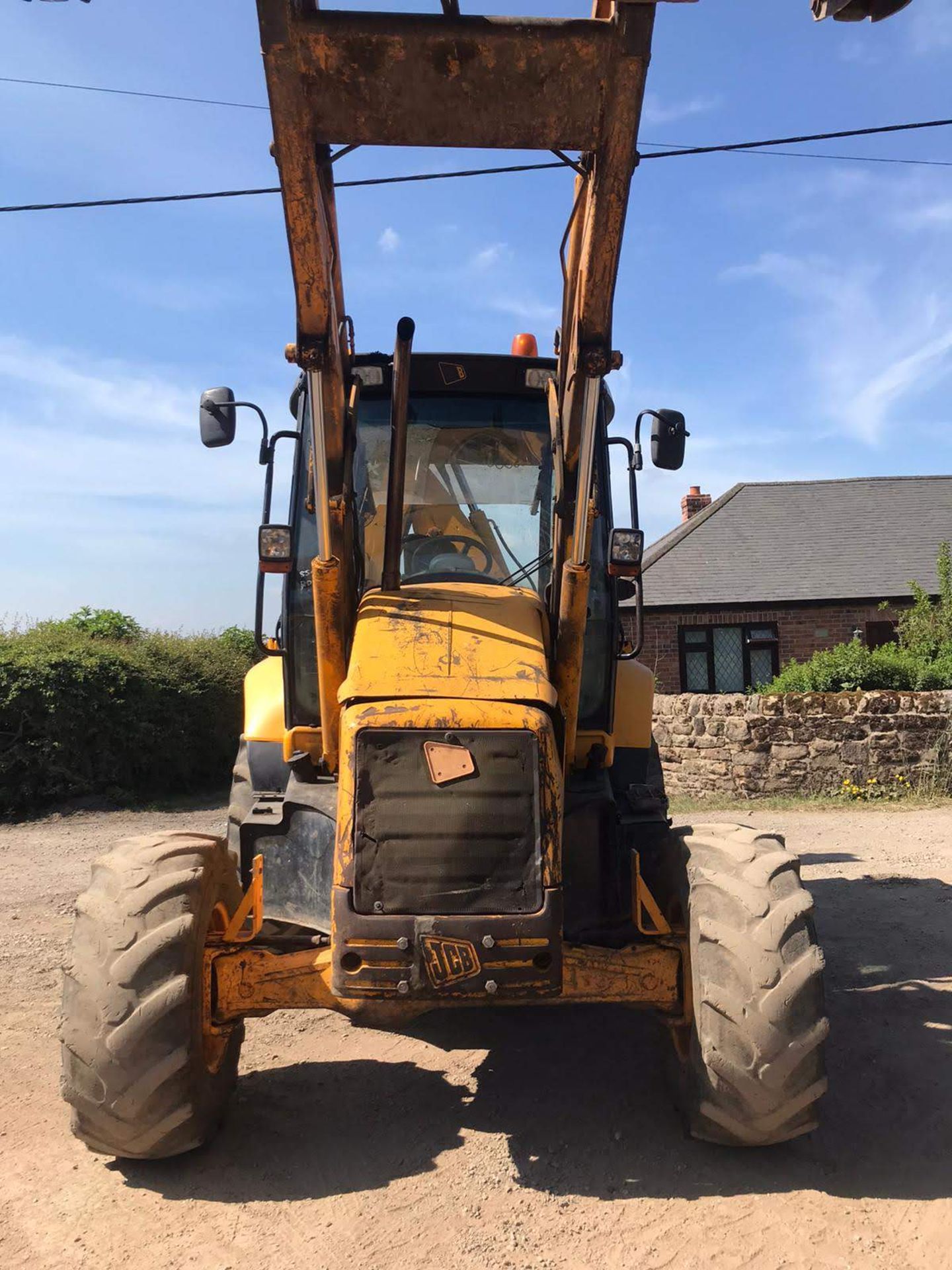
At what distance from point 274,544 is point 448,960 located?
1.91 metres

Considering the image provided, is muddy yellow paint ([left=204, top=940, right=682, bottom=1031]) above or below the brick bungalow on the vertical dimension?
below

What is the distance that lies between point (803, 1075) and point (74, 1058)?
2.31 meters

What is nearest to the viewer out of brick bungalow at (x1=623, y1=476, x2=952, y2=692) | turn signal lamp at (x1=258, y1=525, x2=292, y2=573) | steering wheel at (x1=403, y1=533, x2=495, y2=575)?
turn signal lamp at (x1=258, y1=525, x2=292, y2=573)

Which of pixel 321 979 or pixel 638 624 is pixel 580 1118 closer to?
pixel 321 979

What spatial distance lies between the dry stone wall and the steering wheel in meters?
9.16

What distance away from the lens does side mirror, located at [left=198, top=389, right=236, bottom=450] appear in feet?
15.3

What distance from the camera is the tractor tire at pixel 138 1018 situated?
3.31 meters

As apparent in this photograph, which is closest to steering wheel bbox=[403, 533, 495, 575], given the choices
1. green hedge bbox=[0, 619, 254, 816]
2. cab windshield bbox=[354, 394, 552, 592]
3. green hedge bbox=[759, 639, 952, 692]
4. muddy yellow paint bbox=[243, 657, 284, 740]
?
cab windshield bbox=[354, 394, 552, 592]

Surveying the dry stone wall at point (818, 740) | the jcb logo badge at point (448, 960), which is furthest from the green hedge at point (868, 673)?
the jcb logo badge at point (448, 960)

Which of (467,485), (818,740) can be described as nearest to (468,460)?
(467,485)

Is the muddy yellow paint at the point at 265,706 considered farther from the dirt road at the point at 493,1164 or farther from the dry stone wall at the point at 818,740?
the dry stone wall at the point at 818,740

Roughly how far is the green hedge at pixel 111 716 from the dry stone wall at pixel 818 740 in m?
6.69

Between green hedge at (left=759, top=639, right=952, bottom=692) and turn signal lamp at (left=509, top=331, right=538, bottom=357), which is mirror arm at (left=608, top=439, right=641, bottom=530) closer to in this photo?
turn signal lamp at (left=509, top=331, right=538, bottom=357)

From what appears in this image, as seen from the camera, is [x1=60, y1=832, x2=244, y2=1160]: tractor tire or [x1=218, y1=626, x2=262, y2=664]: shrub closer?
[x1=60, y1=832, x2=244, y2=1160]: tractor tire
